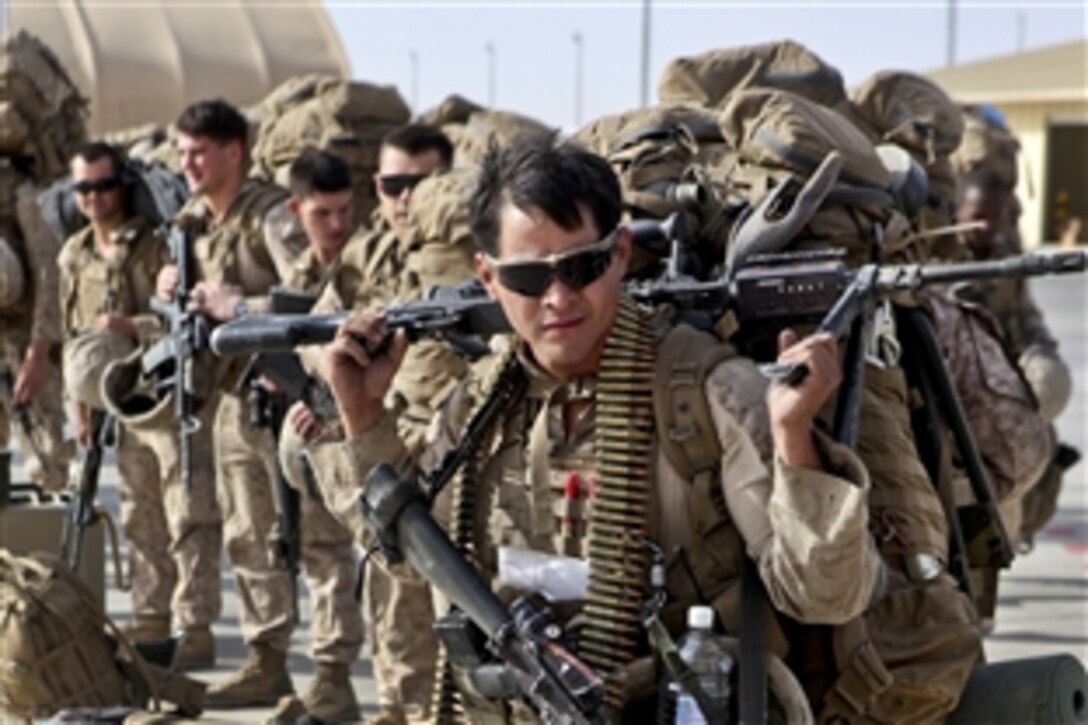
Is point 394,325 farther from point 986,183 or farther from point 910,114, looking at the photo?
point 986,183

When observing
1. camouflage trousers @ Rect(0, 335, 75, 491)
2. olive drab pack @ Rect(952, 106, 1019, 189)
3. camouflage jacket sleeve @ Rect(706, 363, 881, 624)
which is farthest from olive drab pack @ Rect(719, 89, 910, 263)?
camouflage trousers @ Rect(0, 335, 75, 491)

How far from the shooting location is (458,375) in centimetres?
712

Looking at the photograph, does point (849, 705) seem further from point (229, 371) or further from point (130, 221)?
point (130, 221)

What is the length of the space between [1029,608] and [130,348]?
13.4ft

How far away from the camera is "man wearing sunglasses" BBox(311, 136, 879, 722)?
3926 millimetres

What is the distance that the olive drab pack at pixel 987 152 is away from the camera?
453 inches

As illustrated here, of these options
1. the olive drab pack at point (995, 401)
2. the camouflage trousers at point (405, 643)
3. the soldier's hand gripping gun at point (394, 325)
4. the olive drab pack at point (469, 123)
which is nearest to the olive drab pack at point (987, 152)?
the olive drab pack at point (469, 123)

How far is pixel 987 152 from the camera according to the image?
11.7m

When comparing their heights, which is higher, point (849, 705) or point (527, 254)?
point (527, 254)

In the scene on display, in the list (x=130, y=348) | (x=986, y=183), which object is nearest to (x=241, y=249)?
(x=130, y=348)

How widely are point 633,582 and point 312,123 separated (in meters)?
6.68

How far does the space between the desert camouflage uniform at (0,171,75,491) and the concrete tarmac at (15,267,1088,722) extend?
756 millimetres

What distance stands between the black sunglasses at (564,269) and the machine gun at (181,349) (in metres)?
4.28

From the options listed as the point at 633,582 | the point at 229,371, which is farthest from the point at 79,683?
the point at 633,582
